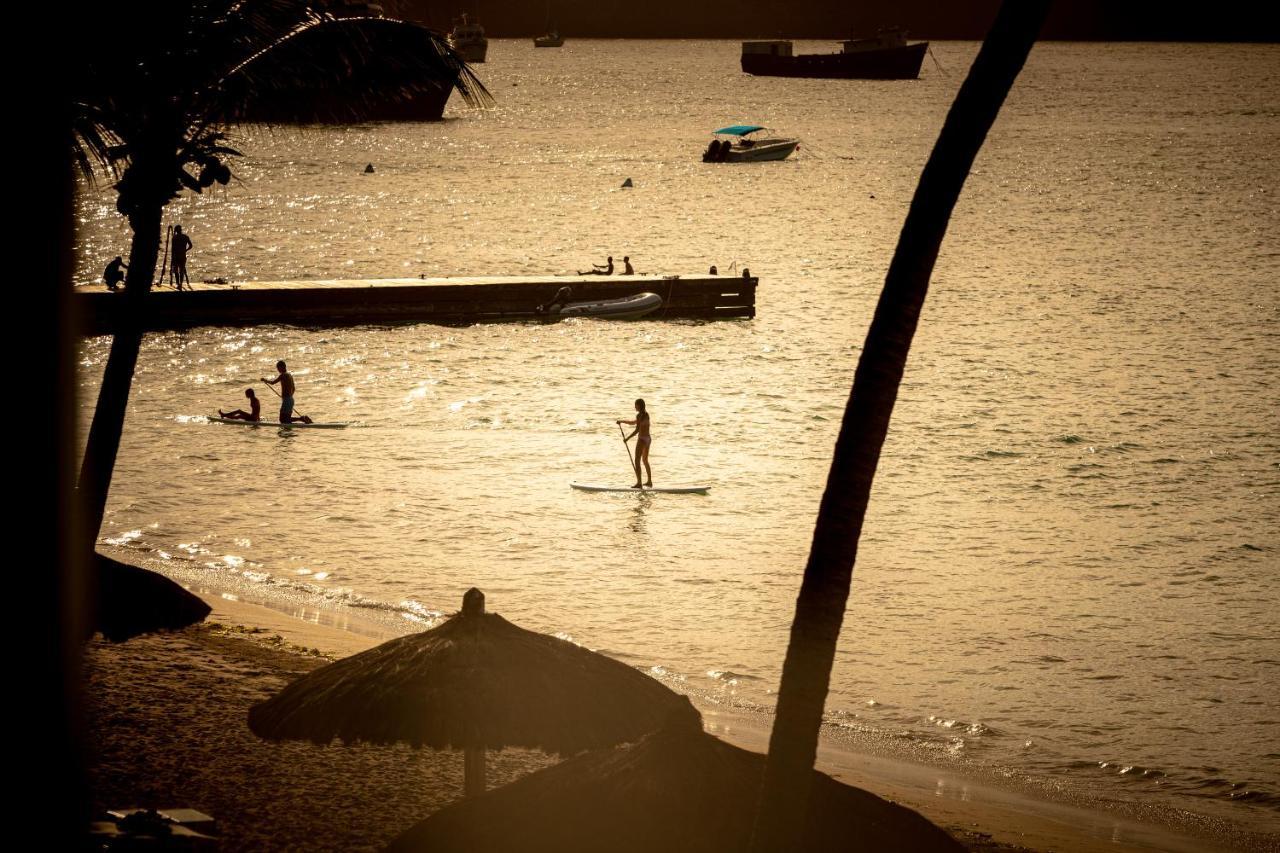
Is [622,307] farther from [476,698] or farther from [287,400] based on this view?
[476,698]

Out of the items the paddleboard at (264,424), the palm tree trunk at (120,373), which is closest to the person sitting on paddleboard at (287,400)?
the paddleboard at (264,424)

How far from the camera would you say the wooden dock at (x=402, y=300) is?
132ft

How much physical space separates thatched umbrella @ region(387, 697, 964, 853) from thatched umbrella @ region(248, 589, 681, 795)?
1.32m

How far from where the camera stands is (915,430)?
33375 mm

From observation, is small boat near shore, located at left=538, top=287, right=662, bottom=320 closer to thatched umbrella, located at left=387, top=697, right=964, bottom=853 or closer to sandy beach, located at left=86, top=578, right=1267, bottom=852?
sandy beach, located at left=86, top=578, right=1267, bottom=852

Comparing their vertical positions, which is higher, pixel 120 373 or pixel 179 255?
pixel 179 255

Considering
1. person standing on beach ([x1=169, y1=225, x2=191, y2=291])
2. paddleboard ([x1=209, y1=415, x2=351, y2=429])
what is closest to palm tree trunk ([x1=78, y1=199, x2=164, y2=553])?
paddleboard ([x1=209, y1=415, x2=351, y2=429])

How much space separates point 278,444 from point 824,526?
909 inches

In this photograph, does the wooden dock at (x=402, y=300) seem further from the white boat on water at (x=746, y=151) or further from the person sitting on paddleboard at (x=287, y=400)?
the white boat on water at (x=746, y=151)

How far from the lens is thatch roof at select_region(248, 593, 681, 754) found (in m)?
9.71

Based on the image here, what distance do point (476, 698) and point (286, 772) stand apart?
3.64 m

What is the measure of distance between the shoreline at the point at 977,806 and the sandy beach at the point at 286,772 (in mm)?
23

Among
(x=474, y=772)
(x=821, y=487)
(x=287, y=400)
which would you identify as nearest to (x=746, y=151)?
(x=287, y=400)

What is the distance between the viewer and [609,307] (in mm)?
45438
